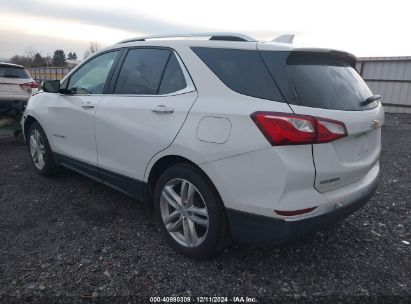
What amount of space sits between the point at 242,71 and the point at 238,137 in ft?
1.67

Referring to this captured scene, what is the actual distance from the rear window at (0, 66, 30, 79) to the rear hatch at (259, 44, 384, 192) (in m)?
7.22

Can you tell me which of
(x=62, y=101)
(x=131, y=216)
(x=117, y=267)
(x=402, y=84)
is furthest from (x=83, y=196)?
(x=402, y=84)

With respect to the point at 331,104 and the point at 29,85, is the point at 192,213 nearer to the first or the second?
the point at 331,104

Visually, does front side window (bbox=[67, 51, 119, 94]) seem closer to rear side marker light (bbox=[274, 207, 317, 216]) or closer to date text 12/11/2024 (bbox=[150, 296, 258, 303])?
date text 12/11/2024 (bbox=[150, 296, 258, 303])

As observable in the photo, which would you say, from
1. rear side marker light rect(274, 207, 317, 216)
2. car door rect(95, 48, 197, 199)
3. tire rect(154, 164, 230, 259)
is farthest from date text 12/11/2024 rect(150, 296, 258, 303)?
car door rect(95, 48, 197, 199)

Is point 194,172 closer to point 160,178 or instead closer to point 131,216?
point 160,178

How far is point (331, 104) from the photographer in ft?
7.50

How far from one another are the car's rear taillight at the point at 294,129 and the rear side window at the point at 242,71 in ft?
0.54

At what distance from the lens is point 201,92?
8.38ft

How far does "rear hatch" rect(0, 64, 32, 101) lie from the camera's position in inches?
293

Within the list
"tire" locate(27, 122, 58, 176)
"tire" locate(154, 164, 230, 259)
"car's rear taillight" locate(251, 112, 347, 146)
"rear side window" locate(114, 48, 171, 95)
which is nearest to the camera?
"car's rear taillight" locate(251, 112, 347, 146)

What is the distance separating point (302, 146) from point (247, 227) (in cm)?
69

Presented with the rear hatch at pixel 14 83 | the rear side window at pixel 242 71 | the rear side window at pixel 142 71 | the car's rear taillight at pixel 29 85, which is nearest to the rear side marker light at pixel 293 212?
the rear side window at pixel 242 71

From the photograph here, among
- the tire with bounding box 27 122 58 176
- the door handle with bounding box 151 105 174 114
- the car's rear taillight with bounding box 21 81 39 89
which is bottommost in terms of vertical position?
the tire with bounding box 27 122 58 176
